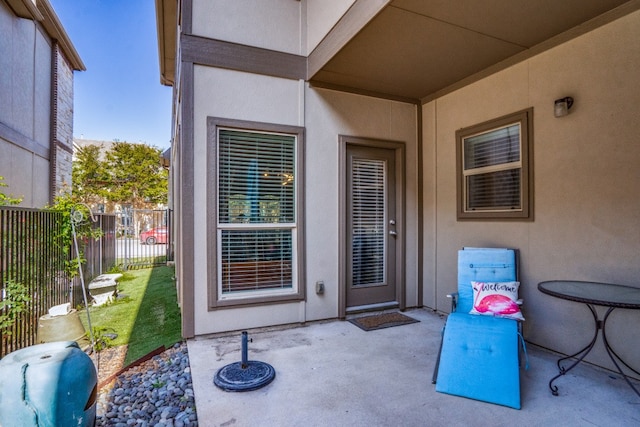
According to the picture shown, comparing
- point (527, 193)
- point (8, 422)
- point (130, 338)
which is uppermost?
point (527, 193)


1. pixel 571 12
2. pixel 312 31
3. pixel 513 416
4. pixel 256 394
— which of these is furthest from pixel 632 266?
pixel 312 31

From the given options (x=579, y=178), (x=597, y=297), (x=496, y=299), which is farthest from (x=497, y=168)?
(x=597, y=297)

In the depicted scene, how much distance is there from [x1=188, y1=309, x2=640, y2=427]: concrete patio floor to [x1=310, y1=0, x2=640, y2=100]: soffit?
2.93 meters

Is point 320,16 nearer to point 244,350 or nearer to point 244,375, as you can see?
point 244,350

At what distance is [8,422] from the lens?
5.39ft

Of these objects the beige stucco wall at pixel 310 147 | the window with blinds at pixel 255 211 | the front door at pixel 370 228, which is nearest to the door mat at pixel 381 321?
the front door at pixel 370 228

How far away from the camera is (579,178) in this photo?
9.60ft

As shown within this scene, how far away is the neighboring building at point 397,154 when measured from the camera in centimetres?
276

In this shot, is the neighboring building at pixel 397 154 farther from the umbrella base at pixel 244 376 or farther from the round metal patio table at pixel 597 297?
the umbrella base at pixel 244 376

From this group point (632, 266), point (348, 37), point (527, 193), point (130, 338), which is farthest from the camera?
point (130, 338)

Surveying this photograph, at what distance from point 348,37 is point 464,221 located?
8.18 feet

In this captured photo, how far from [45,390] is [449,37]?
388cm

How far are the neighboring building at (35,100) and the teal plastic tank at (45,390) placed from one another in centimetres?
521

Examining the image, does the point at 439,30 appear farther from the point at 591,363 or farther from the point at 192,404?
the point at 192,404
